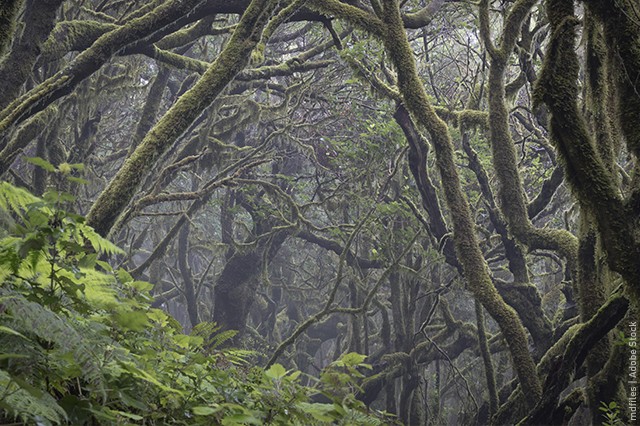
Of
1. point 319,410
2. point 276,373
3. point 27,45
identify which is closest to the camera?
point 319,410

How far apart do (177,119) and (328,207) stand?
723 cm

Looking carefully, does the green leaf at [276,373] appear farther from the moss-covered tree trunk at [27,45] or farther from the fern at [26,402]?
the moss-covered tree trunk at [27,45]

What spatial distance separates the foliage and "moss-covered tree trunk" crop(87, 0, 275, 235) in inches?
75.5

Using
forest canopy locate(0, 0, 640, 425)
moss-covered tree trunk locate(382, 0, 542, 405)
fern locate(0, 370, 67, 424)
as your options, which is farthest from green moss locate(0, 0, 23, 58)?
moss-covered tree trunk locate(382, 0, 542, 405)

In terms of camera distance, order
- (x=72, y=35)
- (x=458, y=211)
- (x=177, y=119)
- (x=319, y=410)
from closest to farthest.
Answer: (x=319, y=410)
(x=177, y=119)
(x=458, y=211)
(x=72, y=35)

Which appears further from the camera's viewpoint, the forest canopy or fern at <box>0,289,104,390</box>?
the forest canopy

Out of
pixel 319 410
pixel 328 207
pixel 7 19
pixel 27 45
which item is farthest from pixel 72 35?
pixel 328 207

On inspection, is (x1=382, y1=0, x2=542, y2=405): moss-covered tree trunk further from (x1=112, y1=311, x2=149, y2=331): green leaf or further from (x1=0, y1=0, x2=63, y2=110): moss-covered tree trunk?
(x1=112, y1=311, x2=149, y2=331): green leaf

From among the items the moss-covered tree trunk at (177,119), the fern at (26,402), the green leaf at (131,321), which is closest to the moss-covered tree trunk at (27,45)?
the moss-covered tree trunk at (177,119)

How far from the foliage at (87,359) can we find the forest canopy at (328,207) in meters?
0.01

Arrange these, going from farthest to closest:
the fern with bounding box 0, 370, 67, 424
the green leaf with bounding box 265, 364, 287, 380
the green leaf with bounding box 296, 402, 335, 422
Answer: the green leaf with bounding box 265, 364, 287, 380, the green leaf with bounding box 296, 402, 335, 422, the fern with bounding box 0, 370, 67, 424

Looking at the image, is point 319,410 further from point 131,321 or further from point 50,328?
point 50,328

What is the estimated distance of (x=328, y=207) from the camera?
12719mm

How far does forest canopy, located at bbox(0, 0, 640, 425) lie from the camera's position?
2479 millimetres
